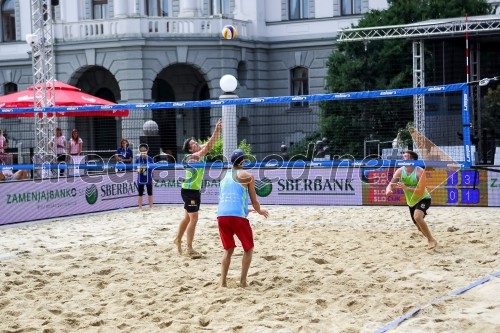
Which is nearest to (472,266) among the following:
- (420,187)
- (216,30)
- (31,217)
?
(420,187)

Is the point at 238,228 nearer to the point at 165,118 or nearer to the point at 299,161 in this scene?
the point at 299,161

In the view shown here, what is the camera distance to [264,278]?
9.29 meters

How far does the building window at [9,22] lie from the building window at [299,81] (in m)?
10.9

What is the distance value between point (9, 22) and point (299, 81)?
1151 centimetres

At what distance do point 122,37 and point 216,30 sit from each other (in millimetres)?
3090

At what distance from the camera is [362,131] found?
2044 centimetres

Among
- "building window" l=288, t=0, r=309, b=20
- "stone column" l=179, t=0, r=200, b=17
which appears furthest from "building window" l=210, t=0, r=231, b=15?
"building window" l=288, t=0, r=309, b=20

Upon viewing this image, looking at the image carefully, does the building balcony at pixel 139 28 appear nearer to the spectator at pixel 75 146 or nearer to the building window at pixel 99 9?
the building window at pixel 99 9

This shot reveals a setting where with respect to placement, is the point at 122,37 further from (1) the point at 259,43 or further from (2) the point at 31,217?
(2) the point at 31,217

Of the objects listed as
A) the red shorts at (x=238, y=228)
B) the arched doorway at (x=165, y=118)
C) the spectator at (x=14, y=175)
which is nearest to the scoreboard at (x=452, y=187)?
the arched doorway at (x=165, y=118)

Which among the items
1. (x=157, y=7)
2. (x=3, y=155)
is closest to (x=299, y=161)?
(x=3, y=155)

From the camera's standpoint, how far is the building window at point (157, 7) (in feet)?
102

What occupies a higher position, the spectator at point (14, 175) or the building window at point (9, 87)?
the building window at point (9, 87)

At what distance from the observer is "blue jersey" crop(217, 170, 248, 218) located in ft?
28.9
